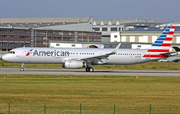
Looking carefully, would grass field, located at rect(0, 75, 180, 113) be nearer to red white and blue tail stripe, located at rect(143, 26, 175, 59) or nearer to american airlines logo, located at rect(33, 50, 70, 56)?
american airlines logo, located at rect(33, 50, 70, 56)

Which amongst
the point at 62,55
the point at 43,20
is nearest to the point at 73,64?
the point at 62,55

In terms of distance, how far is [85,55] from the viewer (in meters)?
51.5

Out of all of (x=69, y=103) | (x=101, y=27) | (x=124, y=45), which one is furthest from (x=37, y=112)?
(x=101, y=27)

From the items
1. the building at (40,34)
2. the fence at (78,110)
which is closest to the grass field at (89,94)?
the fence at (78,110)

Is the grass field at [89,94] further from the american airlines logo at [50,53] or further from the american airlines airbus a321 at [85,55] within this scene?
the american airlines logo at [50,53]

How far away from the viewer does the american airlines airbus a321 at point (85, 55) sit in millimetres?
49969

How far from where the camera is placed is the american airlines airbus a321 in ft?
164

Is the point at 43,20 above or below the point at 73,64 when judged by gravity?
above

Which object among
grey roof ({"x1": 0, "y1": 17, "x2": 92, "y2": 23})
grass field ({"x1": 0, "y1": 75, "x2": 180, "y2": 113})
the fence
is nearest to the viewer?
the fence

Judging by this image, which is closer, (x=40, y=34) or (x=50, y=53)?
(x=50, y=53)

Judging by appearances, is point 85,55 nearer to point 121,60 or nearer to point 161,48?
point 121,60

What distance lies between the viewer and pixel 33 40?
150m

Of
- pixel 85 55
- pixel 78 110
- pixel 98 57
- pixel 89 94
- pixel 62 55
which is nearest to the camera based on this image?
pixel 78 110

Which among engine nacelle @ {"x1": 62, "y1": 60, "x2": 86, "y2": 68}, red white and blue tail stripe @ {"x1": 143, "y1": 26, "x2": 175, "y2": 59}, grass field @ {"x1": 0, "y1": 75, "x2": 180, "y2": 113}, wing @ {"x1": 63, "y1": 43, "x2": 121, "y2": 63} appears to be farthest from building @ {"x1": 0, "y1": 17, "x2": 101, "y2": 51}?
grass field @ {"x1": 0, "y1": 75, "x2": 180, "y2": 113}
